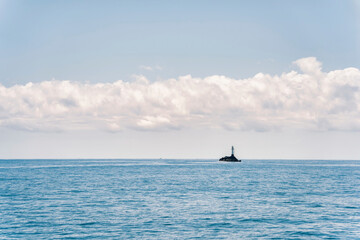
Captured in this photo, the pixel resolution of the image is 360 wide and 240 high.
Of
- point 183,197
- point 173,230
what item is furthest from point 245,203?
point 173,230

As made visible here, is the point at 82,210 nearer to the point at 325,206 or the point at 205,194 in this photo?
the point at 205,194

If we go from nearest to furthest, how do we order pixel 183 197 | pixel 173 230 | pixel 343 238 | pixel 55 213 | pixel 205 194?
pixel 343 238, pixel 173 230, pixel 55 213, pixel 183 197, pixel 205 194

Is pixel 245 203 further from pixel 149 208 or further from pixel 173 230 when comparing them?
pixel 173 230

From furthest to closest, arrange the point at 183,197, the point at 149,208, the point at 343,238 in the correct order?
1. the point at 183,197
2. the point at 149,208
3. the point at 343,238

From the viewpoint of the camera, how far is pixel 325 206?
173ft

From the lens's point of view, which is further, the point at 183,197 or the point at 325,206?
the point at 183,197

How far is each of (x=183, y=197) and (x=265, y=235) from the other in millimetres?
26186

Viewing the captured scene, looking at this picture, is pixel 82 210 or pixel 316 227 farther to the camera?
pixel 82 210

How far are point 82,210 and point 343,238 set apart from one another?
32347 mm

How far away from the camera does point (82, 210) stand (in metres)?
47.9

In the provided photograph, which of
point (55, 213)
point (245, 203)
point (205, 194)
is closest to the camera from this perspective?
point (55, 213)

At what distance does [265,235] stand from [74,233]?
19856 mm

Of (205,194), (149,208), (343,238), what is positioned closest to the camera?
(343,238)

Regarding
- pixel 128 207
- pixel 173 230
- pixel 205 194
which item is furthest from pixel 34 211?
pixel 205 194
